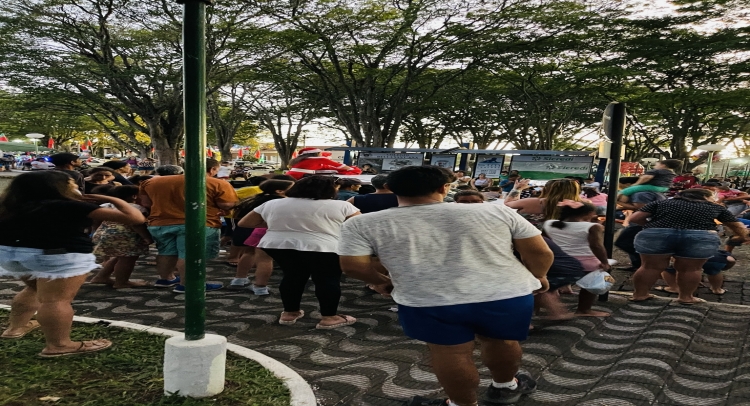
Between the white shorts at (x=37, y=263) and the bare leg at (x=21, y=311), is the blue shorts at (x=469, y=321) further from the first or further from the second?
the bare leg at (x=21, y=311)

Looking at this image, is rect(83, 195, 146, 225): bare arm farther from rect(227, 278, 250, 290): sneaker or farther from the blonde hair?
the blonde hair

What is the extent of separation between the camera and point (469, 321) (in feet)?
8.89

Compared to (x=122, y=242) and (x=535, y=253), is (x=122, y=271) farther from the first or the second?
(x=535, y=253)

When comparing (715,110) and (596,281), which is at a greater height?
(715,110)

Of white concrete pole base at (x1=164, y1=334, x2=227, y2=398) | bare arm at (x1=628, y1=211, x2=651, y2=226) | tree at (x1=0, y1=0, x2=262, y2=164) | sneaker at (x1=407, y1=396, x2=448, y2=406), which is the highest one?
tree at (x1=0, y1=0, x2=262, y2=164)

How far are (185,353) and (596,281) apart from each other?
135 inches

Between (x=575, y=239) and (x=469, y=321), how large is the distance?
2615mm

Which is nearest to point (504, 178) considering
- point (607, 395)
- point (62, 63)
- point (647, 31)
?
point (647, 31)

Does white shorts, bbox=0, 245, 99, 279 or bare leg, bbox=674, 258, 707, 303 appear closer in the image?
white shorts, bbox=0, 245, 99, 279

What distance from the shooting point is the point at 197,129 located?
10.1 feet

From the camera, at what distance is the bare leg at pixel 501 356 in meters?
2.99

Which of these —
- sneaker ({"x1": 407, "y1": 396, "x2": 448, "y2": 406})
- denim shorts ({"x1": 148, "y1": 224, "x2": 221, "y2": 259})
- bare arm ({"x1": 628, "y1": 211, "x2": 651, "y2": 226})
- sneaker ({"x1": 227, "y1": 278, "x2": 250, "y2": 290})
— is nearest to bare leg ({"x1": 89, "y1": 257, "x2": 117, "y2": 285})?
denim shorts ({"x1": 148, "y1": 224, "x2": 221, "y2": 259})

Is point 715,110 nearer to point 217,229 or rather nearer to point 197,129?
point 217,229

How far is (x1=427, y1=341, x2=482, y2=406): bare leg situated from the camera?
2.77m
